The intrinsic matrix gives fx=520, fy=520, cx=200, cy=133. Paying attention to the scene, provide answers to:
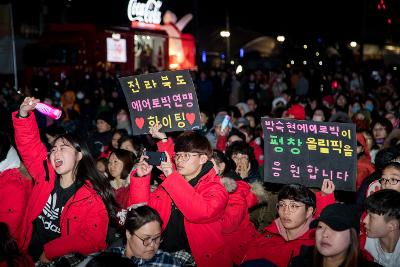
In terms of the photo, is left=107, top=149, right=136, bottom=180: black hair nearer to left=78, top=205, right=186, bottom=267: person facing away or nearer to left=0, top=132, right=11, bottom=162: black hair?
left=0, top=132, right=11, bottom=162: black hair

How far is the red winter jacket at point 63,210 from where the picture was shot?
4098mm

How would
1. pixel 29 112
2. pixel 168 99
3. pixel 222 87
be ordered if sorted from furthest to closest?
pixel 222 87 → pixel 168 99 → pixel 29 112

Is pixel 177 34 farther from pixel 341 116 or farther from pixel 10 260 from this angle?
pixel 10 260

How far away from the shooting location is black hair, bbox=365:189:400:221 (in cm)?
406

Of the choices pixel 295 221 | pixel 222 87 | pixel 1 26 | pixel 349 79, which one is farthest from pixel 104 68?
pixel 295 221

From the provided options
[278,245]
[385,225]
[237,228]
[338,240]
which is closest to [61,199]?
[237,228]

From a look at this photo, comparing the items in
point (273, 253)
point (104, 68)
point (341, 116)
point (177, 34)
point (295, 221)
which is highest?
point (177, 34)

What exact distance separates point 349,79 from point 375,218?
21091mm

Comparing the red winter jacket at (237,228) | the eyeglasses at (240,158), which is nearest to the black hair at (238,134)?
the eyeglasses at (240,158)

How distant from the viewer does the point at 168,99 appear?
222 inches

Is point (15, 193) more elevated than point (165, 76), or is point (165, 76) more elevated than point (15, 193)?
point (165, 76)

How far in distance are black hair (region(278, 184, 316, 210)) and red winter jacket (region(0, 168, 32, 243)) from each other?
218cm

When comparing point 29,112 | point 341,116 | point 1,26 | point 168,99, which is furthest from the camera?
point 1,26

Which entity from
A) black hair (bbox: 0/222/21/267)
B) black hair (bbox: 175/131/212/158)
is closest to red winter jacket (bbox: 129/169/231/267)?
black hair (bbox: 175/131/212/158)
